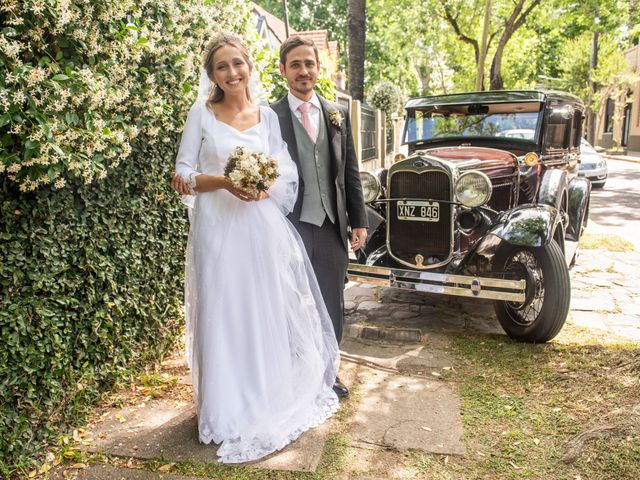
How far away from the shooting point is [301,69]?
323 centimetres

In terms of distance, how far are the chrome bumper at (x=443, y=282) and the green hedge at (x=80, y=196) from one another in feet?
6.01

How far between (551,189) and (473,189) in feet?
4.31

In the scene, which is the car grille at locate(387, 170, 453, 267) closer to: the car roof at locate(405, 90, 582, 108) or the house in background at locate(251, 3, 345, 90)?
the car roof at locate(405, 90, 582, 108)

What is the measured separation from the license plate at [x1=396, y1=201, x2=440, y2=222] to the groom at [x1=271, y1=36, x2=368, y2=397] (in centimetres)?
146

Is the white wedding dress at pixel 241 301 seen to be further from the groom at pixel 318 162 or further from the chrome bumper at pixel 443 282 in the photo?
the chrome bumper at pixel 443 282

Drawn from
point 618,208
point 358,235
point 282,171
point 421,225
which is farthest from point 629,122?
point 282,171

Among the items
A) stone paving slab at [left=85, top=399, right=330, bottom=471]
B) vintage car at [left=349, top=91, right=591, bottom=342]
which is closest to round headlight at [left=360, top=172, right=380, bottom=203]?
vintage car at [left=349, top=91, right=591, bottom=342]

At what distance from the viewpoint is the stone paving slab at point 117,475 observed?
271cm

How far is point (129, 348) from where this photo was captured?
11.7 ft

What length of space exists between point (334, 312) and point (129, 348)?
4.49 ft

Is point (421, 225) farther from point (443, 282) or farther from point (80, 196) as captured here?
point (80, 196)

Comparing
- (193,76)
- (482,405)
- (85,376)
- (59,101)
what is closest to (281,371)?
(85,376)

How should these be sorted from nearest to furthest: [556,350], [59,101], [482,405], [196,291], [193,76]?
[59,101]
[196,291]
[482,405]
[193,76]
[556,350]

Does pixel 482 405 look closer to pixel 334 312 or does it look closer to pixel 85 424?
pixel 334 312
